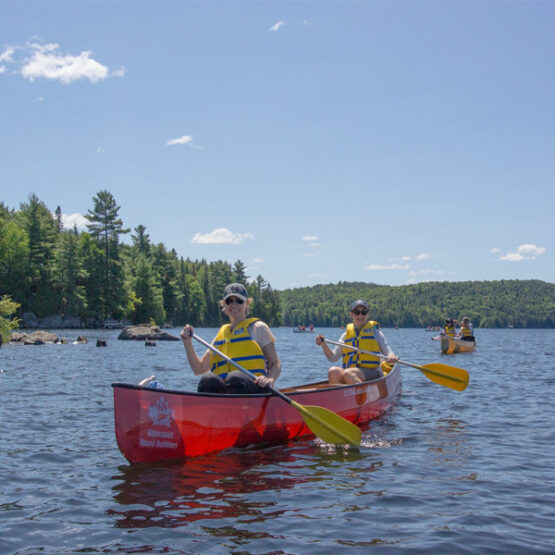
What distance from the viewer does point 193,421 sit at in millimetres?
6289

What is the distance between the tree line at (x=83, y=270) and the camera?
61.2 m

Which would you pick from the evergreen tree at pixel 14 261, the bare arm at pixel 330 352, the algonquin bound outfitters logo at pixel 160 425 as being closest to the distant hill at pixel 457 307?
the evergreen tree at pixel 14 261

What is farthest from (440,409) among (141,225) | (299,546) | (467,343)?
(141,225)

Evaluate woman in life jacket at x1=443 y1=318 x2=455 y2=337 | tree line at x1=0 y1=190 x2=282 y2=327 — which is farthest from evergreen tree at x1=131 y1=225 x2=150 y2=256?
woman in life jacket at x1=443 y1=318 x2=455 y2=337

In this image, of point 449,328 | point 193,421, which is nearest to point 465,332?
point 449,328

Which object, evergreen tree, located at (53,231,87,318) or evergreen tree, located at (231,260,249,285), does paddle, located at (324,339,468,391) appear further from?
evergreen tree, located at (231,260,249,285)

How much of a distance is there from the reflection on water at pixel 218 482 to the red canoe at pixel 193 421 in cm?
15

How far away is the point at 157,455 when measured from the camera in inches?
245

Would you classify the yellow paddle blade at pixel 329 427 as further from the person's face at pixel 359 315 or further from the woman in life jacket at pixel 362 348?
the person's face at pixel 359 315

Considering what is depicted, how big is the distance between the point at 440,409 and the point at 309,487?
5.94 meters

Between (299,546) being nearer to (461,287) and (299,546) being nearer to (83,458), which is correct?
(83,458)

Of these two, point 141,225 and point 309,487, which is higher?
point 141,225

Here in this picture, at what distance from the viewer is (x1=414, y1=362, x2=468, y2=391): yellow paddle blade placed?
10.9 meters

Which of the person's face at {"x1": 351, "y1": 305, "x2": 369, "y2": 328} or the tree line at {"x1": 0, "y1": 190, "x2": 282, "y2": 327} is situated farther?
the tree line at {"x1": 0, "y1": 190, "x2": 282, "y2": 327}
